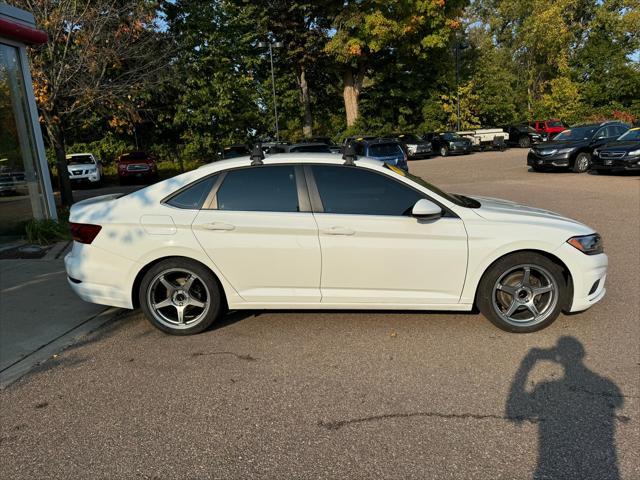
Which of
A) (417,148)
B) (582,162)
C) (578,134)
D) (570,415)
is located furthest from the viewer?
(417,148)

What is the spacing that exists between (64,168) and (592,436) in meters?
13.2

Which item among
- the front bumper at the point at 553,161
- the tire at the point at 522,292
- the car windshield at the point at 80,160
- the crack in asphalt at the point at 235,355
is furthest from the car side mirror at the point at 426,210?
the car windshield at the point at 80,160

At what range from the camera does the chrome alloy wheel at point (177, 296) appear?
4.26m

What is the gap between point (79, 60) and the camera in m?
11.8

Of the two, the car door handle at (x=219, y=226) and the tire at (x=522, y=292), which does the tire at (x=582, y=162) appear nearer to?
the tire at (x=522, y=292)

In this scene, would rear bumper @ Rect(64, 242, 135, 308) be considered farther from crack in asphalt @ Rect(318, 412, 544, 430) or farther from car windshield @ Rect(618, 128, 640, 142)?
car windshield @ Rect(618, 128, 640, 142)

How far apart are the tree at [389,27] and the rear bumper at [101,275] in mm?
30960

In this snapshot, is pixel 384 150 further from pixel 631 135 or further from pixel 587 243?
pixel 587 243

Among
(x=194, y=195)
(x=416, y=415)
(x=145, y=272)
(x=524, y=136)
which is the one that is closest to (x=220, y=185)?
(x=194, y=195)

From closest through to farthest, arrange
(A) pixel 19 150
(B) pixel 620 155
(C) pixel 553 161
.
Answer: (A) pixel 19 150 → (B) pixel 620 155 → (C) pixel 553 161

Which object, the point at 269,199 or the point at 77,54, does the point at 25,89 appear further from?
the point at 269,199

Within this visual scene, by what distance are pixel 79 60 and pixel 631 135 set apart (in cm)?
1669

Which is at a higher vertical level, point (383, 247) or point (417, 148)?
point (417, 148)

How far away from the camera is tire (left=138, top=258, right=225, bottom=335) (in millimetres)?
4219
